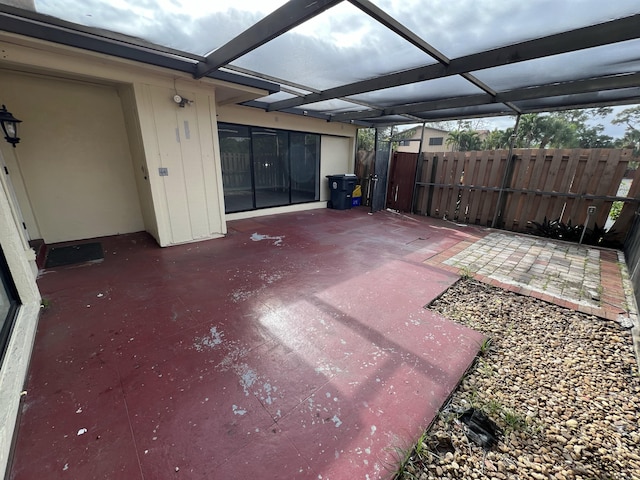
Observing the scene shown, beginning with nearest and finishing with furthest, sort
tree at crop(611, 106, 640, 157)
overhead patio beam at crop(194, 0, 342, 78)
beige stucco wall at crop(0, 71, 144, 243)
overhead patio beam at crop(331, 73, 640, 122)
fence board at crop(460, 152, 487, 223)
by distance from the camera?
overhead patio beam at crop(194, 0, 342, 78), overhead patio beam at crop(331, 73, 640, 122), beige stucco wall at crop(0, 71, 144, 243), fence board at crop(460, 152, 487, 223), tree at crop(611, 106, 640, 157)

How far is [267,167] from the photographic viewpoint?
6980 mm

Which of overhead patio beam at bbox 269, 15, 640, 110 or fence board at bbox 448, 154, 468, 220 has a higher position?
overhead patio beam at bbox 269, 15, 640, 110

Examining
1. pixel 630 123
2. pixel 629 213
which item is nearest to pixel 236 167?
pixel 629 213

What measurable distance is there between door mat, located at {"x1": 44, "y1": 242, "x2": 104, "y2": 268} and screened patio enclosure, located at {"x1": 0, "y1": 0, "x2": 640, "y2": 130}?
262cm

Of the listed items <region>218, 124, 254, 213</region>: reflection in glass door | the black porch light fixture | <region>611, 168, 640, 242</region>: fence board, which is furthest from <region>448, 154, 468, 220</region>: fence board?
the black porch light fixture

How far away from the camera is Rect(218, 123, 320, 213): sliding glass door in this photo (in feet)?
19.9

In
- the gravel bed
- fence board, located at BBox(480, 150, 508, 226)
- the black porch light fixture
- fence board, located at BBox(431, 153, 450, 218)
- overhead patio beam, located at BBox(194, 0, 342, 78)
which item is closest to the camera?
the gravel bed

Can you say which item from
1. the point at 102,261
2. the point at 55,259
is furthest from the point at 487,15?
the point at 55,259

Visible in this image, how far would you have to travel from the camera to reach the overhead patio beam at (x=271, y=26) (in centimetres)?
191

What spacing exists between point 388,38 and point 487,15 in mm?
835

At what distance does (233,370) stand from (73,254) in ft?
12.0

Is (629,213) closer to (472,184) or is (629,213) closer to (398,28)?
(472,184)

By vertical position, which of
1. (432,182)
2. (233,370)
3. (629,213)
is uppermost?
(432,182)

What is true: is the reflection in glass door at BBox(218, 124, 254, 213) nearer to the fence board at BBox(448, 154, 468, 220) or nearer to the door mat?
the door mat
